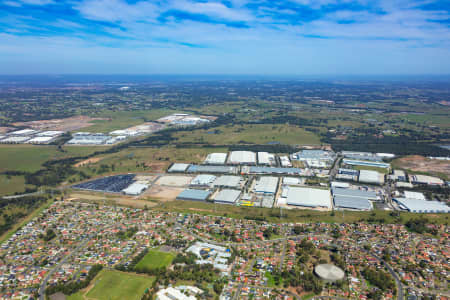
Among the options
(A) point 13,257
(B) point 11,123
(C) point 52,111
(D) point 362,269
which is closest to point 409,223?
(D) point 362,269

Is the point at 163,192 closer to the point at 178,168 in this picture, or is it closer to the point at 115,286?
the point at 178,168

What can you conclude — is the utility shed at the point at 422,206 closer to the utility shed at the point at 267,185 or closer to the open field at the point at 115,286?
the utility shed at the point at 267,185

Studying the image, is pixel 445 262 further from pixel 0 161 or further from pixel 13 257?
pixel 0 161

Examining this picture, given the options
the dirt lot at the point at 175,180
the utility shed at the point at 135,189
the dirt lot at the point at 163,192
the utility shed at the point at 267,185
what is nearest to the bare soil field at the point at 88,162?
the utility shed at the point at 135,189

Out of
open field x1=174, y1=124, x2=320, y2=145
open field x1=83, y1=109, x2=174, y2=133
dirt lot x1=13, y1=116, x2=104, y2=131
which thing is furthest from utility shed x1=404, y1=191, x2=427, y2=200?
dirt lot x1=13, y1=116, x2=104, y2=131

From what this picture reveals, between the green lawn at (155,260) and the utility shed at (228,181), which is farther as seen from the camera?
the utility shed at (228,181)

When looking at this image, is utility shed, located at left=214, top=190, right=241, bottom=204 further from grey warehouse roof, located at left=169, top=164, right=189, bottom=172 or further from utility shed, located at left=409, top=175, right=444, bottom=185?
utility shed, located at left=409, top=175, right=444, bottom=185
